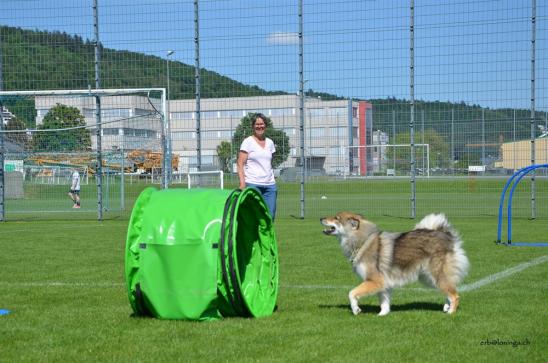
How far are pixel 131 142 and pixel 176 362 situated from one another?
16703 millimetres

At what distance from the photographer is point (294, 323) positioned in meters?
6.63

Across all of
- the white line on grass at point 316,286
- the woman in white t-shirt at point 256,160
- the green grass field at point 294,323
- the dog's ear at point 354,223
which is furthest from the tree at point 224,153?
the dog's ear at point 354,223

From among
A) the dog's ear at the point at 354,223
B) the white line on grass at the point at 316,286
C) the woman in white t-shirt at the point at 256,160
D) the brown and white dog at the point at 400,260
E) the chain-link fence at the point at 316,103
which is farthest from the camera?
the chain-link fence at the point at 316,103

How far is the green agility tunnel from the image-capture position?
6.48m

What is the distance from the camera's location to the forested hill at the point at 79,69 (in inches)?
824

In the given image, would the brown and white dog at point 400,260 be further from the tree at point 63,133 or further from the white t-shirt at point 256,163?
the tree at point 63,133

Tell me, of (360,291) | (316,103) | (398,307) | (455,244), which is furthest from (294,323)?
(316,103)

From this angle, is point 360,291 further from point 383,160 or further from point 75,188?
point 75,188

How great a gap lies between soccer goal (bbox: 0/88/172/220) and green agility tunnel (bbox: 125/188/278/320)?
1272 centimetres

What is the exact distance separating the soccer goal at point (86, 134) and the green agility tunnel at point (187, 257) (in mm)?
12718

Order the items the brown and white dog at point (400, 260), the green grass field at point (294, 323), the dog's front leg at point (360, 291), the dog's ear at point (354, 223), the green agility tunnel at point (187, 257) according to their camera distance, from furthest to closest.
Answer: the dog's ear at point (354, 223) < the brown and white dog at point (400, 260) < the dog's front leg at point (360, 291) < the green agility tunnel at point (187, 257) < the green grass field at point (294, 323)

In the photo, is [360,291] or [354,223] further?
[354,223]

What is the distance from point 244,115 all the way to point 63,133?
522 centimetres

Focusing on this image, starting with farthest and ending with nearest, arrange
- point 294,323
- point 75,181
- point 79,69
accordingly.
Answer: point 75,181 < point 79,69 < point 294,323
